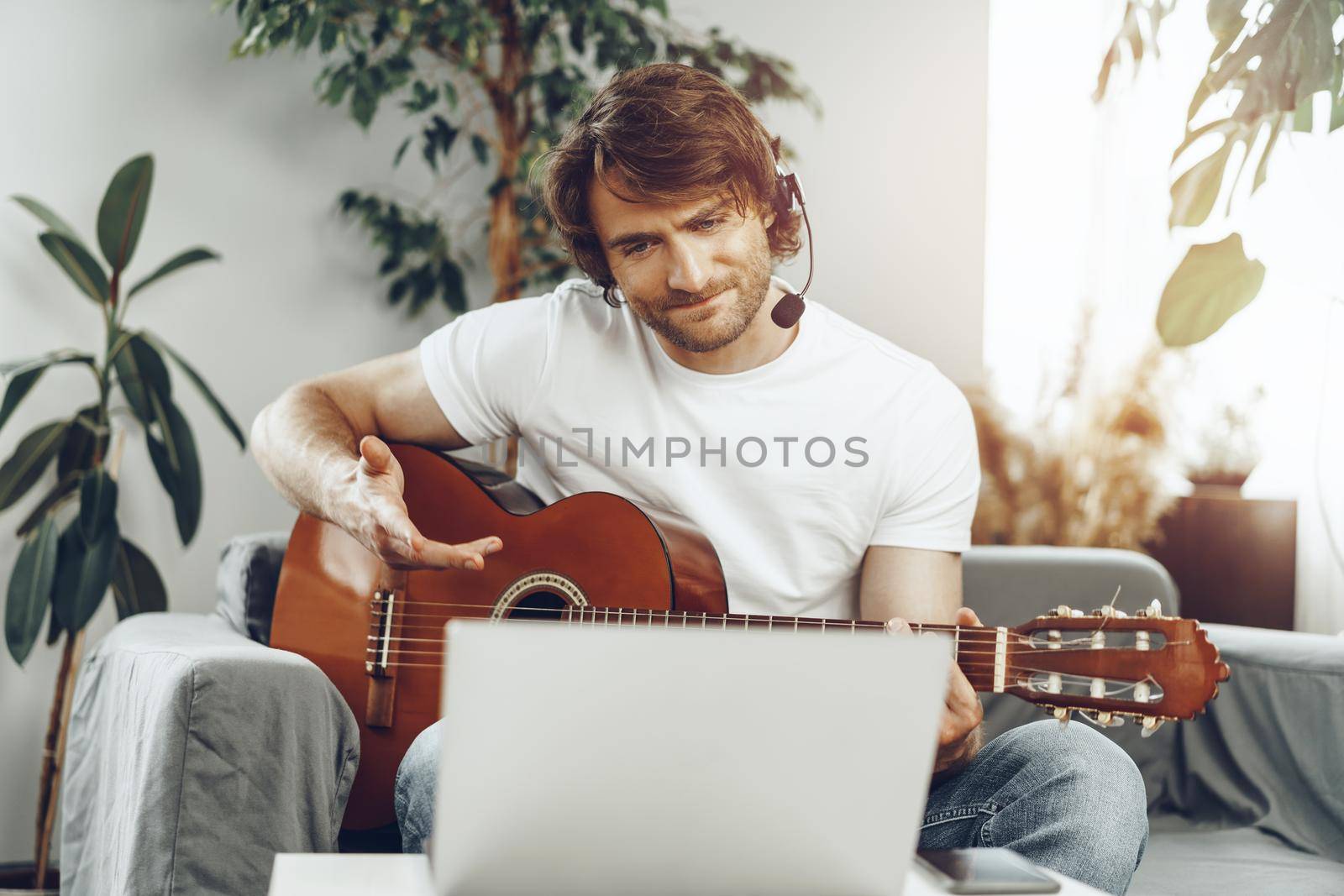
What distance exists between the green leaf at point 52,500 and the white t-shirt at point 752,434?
1013 millimetres

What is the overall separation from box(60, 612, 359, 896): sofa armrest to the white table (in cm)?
47

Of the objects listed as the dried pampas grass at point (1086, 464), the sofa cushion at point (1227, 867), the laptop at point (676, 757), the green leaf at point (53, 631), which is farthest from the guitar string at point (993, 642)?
the dried pampas grass at point (1086, 464)

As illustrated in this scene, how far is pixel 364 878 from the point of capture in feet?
2.04

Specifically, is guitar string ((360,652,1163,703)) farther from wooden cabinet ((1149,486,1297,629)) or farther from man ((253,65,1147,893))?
wooden cabinet ((1149,486,1297,629))

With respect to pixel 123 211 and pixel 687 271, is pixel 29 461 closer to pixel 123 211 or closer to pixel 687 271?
pixel 123 211

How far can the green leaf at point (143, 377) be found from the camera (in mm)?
2082

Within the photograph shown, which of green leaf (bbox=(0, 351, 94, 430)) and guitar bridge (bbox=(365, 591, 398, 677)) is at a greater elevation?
green leaf (bbox=(0, 351, 94, 430))

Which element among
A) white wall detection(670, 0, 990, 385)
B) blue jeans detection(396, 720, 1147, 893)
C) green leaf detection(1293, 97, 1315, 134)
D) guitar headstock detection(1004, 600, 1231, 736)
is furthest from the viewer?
white wall detection(670, 0, 990, 385)

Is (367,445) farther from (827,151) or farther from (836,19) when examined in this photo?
(836,19)

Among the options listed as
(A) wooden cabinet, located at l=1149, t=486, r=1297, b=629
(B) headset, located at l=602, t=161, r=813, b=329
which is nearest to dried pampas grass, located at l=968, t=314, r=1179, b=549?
(A) wooden cabinet, located at l=1149, t=486, r=1297, b=629

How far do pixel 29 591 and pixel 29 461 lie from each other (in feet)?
0.82

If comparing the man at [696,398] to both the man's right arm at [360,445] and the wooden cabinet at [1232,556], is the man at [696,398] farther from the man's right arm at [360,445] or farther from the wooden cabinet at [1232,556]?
the wooden cabinet at [1232,556]

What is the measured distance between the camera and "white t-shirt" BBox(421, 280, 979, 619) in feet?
4.63

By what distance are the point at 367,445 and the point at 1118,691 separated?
79cm
